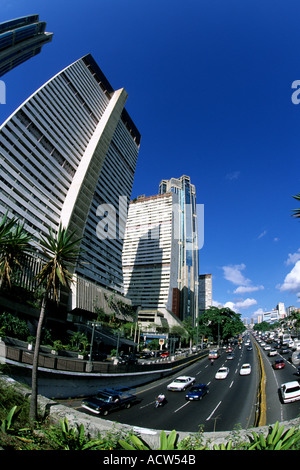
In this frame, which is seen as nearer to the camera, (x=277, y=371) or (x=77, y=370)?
(x=77, y=370)

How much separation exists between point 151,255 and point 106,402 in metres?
132

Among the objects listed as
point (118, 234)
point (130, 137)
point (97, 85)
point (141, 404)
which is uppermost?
point (97, 85)

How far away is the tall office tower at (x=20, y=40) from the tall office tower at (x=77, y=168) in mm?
12645

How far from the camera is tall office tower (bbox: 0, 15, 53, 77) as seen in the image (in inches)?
2677

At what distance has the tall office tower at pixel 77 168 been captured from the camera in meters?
58.8

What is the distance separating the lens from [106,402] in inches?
767

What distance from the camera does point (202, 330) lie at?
3396 inches

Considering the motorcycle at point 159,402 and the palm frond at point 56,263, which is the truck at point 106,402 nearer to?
the motorcycle at point 159,402

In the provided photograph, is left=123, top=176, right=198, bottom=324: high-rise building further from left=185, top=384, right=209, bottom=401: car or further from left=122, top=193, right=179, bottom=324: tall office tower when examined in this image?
left=185, top=384, right=209, bottom=401: car

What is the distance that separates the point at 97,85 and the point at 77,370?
378 ft

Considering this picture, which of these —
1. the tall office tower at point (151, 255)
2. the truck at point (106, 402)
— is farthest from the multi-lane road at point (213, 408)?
the tall office tower at point (151, 255)

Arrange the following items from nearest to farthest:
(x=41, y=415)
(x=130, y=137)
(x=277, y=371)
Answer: (x=41, y=415), (x=277, y=371), (x=130, y=137)
